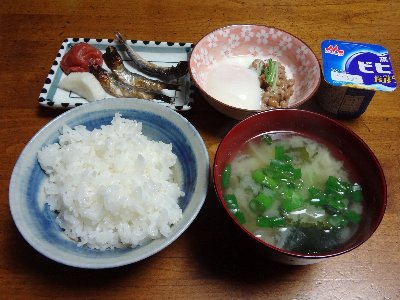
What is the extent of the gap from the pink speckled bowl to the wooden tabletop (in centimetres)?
16

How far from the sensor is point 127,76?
2.21m

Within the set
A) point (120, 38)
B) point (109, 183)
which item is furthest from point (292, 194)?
point (120, 38)

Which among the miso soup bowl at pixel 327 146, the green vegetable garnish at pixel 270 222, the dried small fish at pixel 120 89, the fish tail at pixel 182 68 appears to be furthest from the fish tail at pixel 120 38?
the green vegetable garnish at pixel 270 222

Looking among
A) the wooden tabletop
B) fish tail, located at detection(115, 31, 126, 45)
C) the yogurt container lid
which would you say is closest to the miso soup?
the wooden tabletop

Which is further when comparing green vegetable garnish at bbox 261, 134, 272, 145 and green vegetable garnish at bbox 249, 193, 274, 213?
green vegetable garnish at bbox 261, 134, 272, 145

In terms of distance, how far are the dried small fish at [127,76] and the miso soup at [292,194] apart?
73cm

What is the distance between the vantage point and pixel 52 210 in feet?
5.14

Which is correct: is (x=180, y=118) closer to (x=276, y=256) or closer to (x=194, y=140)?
(x=194, y=140)

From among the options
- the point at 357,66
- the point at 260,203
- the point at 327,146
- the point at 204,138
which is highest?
the point at 357,66

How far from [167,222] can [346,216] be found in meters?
0.66

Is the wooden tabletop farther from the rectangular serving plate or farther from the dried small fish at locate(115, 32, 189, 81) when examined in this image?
the dried small fish at locate(115, 32, 189, 81)

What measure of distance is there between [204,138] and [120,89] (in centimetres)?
56

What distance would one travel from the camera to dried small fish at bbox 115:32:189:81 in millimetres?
2170

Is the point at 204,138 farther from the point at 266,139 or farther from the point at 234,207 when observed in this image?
the point at 234,207
